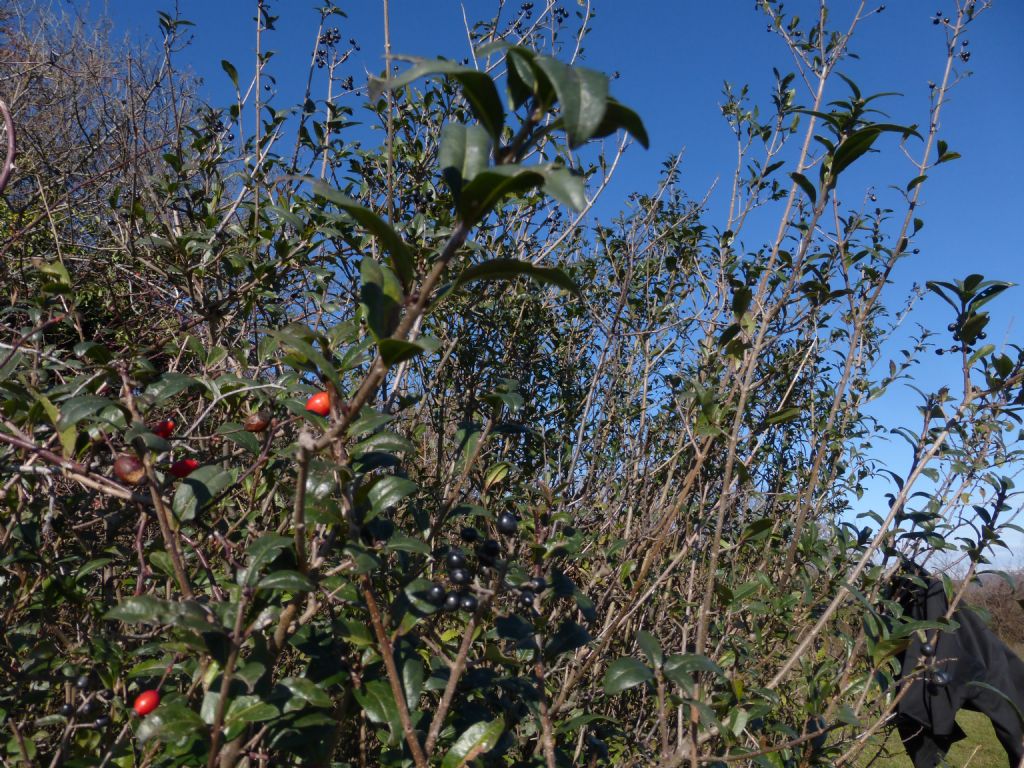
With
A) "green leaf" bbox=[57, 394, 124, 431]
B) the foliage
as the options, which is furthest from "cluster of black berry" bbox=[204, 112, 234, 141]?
"green leaf" bbox=[57, 394, 124, 431]

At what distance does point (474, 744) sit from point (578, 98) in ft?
3.64

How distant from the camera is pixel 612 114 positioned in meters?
0.85

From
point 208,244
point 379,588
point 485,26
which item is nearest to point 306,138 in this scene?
point 208,244

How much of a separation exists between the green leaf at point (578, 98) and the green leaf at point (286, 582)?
0.72 meters

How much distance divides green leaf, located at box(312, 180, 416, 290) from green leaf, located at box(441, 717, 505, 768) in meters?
0.84

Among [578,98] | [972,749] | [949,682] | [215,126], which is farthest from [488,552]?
[972,749]

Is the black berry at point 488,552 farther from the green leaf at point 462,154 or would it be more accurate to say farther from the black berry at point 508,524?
the green leaf at point 462,154

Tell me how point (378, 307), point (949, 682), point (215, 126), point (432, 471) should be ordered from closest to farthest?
point (378, 307) → point (949, 682) → point (215, 126) → point (432, 471)

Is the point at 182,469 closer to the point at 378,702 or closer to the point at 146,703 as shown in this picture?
the point at 146,703

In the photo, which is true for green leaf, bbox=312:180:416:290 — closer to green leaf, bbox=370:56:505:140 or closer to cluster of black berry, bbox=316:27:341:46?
green leaf, bbox=370:56:505:140

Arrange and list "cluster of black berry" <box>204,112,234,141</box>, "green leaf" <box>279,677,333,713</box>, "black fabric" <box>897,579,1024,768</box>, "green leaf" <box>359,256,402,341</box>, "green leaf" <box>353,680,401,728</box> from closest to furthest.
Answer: "green leaf" <box>359,256,402,341</box> → "green leaf" <box>279,677,333,713</box> → "green leaf" <box>353,680,401,728</box> → "black fabric" <box>897,579,1024,768</box> → "cluster of black berry" <box>204,112,234,141</box>

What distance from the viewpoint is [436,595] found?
1247mm

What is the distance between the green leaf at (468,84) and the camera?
77 cm

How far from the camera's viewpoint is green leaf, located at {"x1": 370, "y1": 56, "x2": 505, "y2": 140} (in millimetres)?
772
